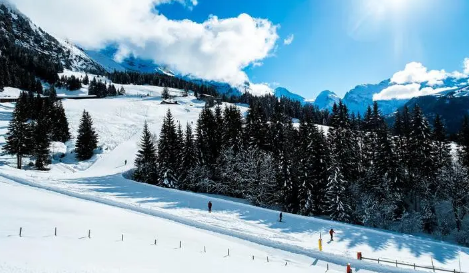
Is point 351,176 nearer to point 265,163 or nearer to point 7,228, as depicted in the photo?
point 265,163

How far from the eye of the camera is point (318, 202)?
45.8 meters

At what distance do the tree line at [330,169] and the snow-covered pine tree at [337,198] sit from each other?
14 cm

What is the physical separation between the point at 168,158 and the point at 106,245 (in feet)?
115

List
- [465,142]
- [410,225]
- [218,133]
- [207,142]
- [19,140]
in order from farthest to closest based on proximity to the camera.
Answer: [218,133], [19,140], [207,142], [465,142], [410,225]

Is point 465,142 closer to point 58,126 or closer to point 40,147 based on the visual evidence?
point 40,147

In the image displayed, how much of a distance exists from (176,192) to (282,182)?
1579 cm

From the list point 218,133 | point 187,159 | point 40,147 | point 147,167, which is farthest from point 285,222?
point 40,147

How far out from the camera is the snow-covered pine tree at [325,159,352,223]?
41375 millimetres

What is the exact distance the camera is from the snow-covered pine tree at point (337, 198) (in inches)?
1629

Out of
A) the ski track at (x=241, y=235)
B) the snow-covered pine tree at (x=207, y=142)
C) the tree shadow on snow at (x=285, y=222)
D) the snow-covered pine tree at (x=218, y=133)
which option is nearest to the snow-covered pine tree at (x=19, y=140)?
the tree shadow on snow at (x=285, y=222)

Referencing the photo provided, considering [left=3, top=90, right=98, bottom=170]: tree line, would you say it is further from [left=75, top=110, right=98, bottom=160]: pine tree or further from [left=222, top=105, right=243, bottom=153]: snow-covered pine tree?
[left=222, top=105, right=243, bottom=153]: snow-covered pine tree

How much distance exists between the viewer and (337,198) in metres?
41.6

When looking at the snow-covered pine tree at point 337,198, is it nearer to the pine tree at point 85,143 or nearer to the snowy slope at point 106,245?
the snowy slope at point 106,245

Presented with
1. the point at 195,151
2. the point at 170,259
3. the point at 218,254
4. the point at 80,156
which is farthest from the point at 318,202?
the point at 80,156
